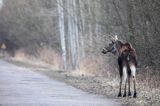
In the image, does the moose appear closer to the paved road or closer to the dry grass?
the paved road

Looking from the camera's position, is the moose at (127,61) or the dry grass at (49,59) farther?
the dry grass at (49,59)

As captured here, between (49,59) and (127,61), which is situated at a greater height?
(127,61)

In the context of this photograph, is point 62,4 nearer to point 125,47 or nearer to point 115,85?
point 115,85

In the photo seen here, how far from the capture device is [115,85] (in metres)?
23.2

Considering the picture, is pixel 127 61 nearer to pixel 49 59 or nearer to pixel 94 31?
pixel 94 31

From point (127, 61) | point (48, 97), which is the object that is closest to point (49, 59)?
point (48, 97)

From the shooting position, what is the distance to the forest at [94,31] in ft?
74.4

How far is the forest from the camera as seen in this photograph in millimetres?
22672

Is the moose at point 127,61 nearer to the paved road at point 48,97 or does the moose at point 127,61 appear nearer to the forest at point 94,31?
the paved road at point 48,97

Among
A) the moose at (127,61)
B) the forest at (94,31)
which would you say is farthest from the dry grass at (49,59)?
the moose at (127,61)

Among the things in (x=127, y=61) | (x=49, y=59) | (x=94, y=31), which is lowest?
(x=49, y=59)

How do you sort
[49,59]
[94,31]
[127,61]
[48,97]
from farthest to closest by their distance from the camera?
[49,59] → [94,31] → [48,97] → [127,61]

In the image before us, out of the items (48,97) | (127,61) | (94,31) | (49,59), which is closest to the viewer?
(127,61)

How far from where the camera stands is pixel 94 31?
1302 inches
